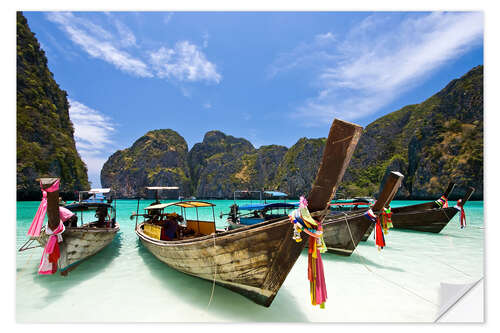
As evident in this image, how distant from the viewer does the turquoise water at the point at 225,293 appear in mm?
3723

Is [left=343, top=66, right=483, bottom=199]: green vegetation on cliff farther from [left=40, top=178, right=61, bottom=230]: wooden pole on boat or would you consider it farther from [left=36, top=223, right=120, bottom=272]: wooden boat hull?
[left=36, top=223, right=120, bottom=272]: wooden boat hull

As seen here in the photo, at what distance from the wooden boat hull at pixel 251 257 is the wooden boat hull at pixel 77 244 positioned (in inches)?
147

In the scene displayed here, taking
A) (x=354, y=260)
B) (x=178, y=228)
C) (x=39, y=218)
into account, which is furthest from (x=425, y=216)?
(x=39, y=218)

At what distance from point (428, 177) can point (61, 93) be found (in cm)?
9140

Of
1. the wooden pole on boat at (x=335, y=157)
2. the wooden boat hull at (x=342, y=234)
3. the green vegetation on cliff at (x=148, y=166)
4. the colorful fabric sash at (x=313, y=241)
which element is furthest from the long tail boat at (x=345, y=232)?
the green vegetation on cliff at (x=148, y=166)

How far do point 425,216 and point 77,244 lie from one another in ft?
52.6

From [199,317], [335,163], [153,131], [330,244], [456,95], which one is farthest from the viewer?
[153,131]

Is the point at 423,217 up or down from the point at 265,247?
down

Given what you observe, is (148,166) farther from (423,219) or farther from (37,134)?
(423,219)

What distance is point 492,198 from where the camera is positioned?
3.88 meters

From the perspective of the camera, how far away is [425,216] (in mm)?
11344

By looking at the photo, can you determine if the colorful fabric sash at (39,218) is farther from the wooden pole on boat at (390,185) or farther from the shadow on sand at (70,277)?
the wooden pole on boat at (390,185)
